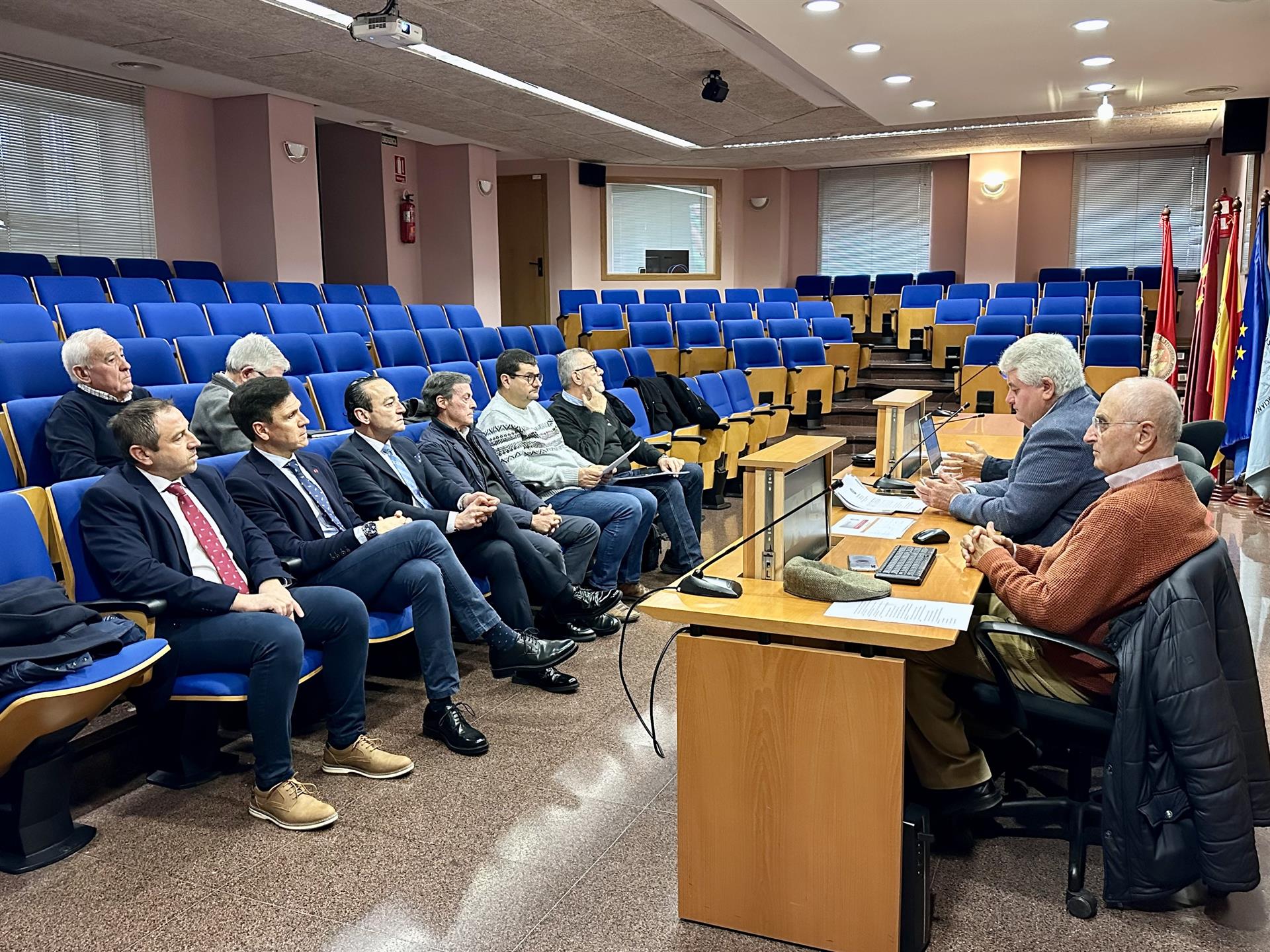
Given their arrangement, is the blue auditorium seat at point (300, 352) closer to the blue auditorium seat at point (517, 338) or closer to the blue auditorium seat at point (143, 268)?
the blue auditorium seat at point (517, 338)

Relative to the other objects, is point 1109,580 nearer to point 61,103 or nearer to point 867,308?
point 61,103

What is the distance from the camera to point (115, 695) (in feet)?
7.63

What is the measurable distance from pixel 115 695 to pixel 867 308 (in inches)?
464

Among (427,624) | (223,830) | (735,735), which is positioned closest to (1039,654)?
(735,735)

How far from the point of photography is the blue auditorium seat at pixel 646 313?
408 inches

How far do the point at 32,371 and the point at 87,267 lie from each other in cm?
365

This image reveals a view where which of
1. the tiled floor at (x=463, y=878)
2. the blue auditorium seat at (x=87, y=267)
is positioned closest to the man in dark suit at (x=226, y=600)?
the tiled floor at (x=463, y=878)

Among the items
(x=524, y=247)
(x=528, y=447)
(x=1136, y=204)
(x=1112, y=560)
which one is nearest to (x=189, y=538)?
(x=528, y=447)

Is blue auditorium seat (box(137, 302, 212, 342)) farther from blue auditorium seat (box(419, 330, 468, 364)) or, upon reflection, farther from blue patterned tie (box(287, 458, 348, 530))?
blue patterned tie (box(287, 458, 348, 530))

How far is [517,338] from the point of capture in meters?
7.84

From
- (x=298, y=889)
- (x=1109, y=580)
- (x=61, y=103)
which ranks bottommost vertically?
(x=298, y=889)

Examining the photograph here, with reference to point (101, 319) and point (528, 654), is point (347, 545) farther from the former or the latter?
point (101, 319)

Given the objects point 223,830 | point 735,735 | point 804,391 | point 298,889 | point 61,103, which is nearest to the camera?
point 735,735

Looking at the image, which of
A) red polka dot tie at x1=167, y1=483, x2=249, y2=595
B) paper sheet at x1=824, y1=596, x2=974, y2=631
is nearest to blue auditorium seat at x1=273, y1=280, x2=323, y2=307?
red polka dot tie at x1=167, y1=483, x2=249, y2=595
